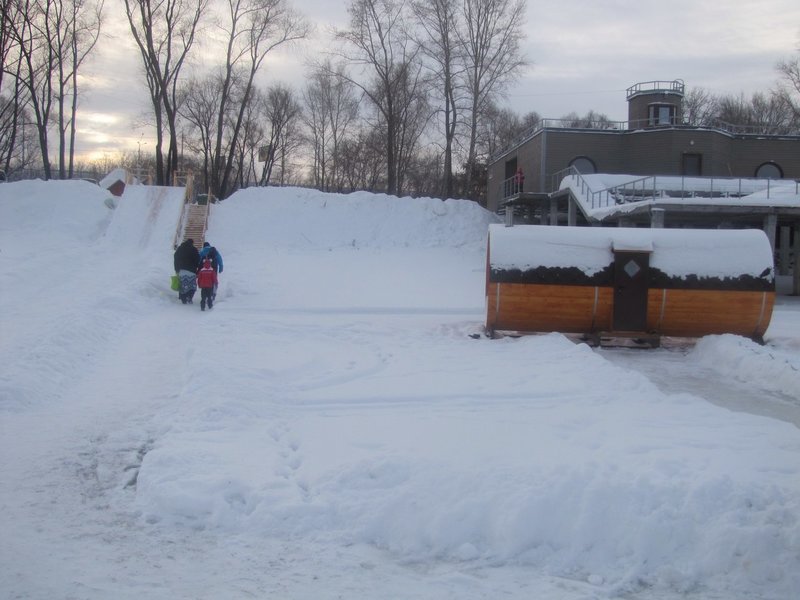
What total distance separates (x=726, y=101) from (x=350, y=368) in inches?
2664

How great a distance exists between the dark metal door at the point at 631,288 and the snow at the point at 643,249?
211mm

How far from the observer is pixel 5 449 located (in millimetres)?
6863

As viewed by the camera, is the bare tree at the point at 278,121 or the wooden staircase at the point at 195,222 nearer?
the wooden staircase at the point at 195,222

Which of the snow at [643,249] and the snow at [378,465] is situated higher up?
the snow at [643,249]

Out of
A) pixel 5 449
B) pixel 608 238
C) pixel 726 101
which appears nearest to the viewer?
pixel 5 449

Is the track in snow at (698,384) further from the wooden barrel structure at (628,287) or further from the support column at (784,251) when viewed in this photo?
the support column at (784,251)

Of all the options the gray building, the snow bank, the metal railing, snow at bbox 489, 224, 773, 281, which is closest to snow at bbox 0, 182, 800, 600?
snow at bbox 489, 224, 773, 281

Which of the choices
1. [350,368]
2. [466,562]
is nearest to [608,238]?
[350,368]

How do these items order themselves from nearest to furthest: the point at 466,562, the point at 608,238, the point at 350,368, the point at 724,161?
the point at 466,562
the point at 350,368
the point at 608,238
the point at 724,161

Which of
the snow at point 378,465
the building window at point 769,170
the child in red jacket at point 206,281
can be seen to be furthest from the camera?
the building window at point 769,170

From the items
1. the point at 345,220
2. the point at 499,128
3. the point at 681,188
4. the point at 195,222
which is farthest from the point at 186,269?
the point at 499,128

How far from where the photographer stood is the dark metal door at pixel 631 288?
46.6ft

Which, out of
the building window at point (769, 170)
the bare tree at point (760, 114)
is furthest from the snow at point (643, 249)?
the bare tree at point (760, 114)

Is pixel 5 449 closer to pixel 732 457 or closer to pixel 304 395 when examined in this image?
pixel 304 395
